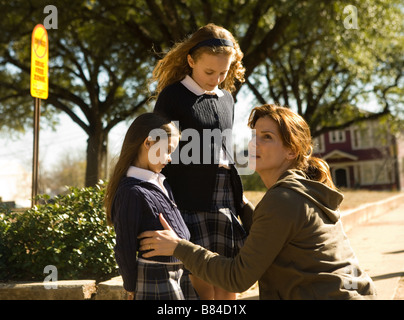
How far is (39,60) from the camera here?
5.40 metres

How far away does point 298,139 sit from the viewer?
2.11m

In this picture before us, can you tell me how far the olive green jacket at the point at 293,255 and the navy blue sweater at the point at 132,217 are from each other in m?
0.23

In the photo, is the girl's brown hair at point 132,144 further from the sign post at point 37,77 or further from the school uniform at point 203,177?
the sign post at point 37,77

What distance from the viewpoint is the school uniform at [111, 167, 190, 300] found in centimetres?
205

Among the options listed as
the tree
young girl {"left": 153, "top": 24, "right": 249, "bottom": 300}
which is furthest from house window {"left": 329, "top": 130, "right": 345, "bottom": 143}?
young girl {"left": 153, "top": 24, "right": 249, "bottom": 300}

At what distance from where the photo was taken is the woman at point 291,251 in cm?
181

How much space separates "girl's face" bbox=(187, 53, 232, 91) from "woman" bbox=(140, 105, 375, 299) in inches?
31.9

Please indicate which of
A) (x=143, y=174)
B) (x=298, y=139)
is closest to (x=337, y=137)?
(x=298, y=139)

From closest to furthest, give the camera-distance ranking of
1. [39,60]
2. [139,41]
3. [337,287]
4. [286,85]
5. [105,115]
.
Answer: [337,287]
[39,60]
[139,41]
[105,115]
[286,85]

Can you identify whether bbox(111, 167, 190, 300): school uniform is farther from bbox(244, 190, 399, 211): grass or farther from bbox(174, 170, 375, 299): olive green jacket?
bbox(244, 190, 399, 211): grass

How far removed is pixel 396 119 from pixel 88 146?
1490 cm

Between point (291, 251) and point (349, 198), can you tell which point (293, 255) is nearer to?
point (291, 251)

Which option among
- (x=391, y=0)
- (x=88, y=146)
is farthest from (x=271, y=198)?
(x=88, y=146)

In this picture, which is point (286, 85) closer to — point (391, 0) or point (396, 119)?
point (396, 119)
